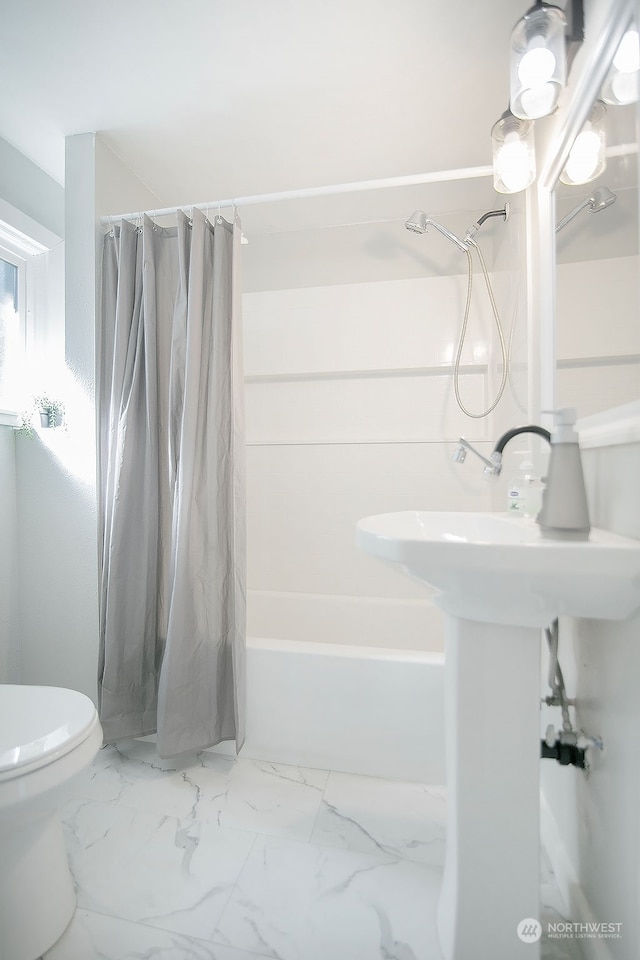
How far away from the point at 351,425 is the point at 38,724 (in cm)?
179

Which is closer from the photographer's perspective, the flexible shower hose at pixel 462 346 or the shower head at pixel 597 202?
the shower head at pixel 597 202

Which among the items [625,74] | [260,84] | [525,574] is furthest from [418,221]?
[525,574]

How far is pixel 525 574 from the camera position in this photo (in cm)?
71

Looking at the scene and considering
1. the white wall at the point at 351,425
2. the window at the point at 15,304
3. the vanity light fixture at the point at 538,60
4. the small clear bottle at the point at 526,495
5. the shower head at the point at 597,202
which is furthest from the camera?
the white wall at the point at 351,425

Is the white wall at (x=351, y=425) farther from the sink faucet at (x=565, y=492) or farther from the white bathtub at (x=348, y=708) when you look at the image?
the sink faucet at (x=565, y=492)

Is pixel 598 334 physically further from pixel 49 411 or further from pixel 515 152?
pixel 49 411

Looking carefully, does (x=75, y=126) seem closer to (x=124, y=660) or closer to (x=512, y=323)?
(x=512, y=323)

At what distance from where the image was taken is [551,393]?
1.23 meters

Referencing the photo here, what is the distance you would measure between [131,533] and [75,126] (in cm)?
159

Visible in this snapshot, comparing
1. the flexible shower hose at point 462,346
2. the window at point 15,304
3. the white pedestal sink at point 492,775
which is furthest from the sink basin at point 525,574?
the window at point 15,304

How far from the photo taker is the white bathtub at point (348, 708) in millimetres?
1466

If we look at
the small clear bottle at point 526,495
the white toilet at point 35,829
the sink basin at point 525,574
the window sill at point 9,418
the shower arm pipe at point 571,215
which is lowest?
the white toilet at point 35,829

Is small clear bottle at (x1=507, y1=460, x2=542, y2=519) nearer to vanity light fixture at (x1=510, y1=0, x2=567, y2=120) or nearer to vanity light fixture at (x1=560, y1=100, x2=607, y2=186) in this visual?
vanity light fixture at (x1=560, y1=100, x2=607, y2=186)

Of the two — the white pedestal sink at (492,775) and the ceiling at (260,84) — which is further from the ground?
the ceiling at (260,84)
